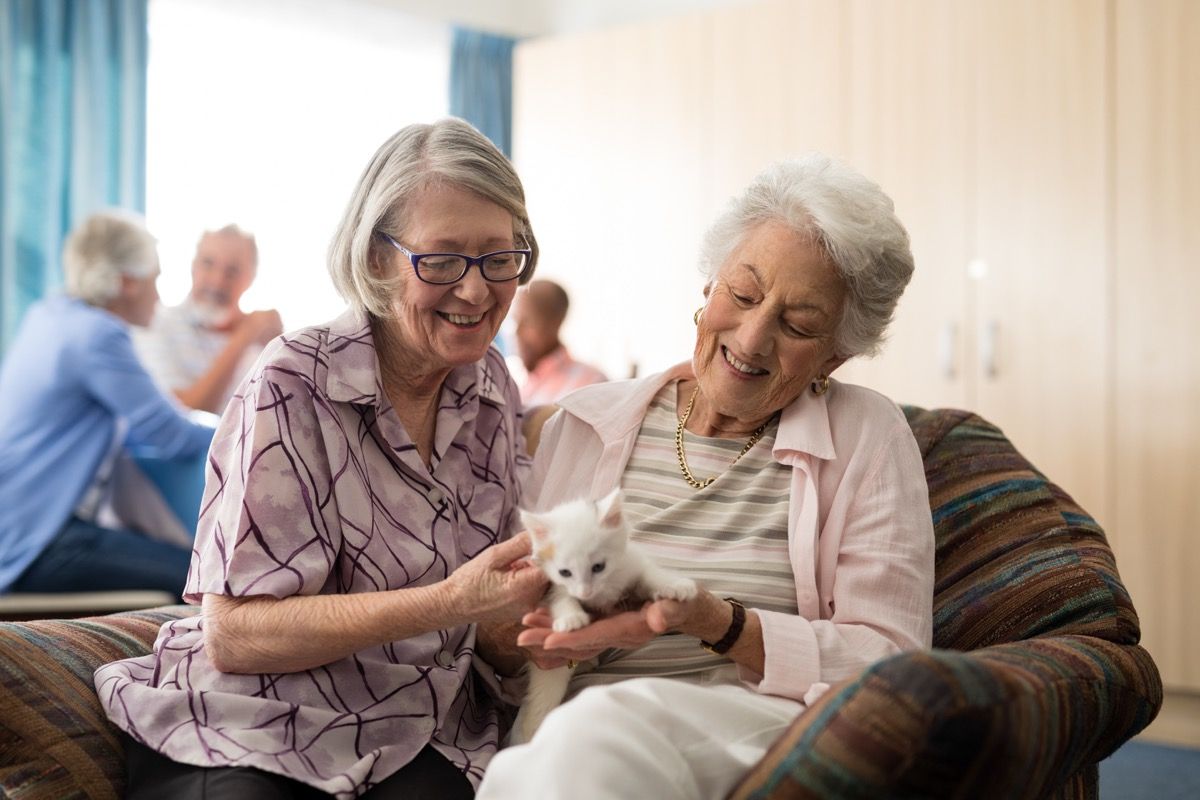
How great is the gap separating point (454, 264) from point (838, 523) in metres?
0.65

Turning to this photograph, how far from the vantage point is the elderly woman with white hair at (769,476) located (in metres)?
1.49

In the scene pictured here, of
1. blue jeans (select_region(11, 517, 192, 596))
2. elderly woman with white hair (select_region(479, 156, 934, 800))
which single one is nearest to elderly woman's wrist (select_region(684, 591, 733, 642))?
elderly woman with white hair (select_region(479, 156, 934, 800))

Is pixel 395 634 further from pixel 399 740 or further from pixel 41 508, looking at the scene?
pixel 41 508

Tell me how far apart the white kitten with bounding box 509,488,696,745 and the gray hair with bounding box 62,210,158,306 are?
9.55 feet

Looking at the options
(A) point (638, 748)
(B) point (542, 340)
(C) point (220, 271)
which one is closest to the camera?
(A) point (638, 748)

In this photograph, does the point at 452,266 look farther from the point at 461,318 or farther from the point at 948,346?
the point at 948,346

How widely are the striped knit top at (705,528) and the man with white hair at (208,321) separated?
300 centimetres

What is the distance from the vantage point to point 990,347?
4145 millimetres

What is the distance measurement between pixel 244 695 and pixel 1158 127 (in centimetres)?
353

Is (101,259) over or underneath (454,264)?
over

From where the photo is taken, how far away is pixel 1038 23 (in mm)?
4051

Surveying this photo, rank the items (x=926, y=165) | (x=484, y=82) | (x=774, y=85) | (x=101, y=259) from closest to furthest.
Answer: (x=101, y=259) < (x=926, y=165) < (x=774, y=85) < (x=484, y=82)

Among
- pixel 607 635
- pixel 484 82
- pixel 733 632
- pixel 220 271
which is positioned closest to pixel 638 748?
pixel 607 635

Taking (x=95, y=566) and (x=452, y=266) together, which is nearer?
(x=452, y=266)
